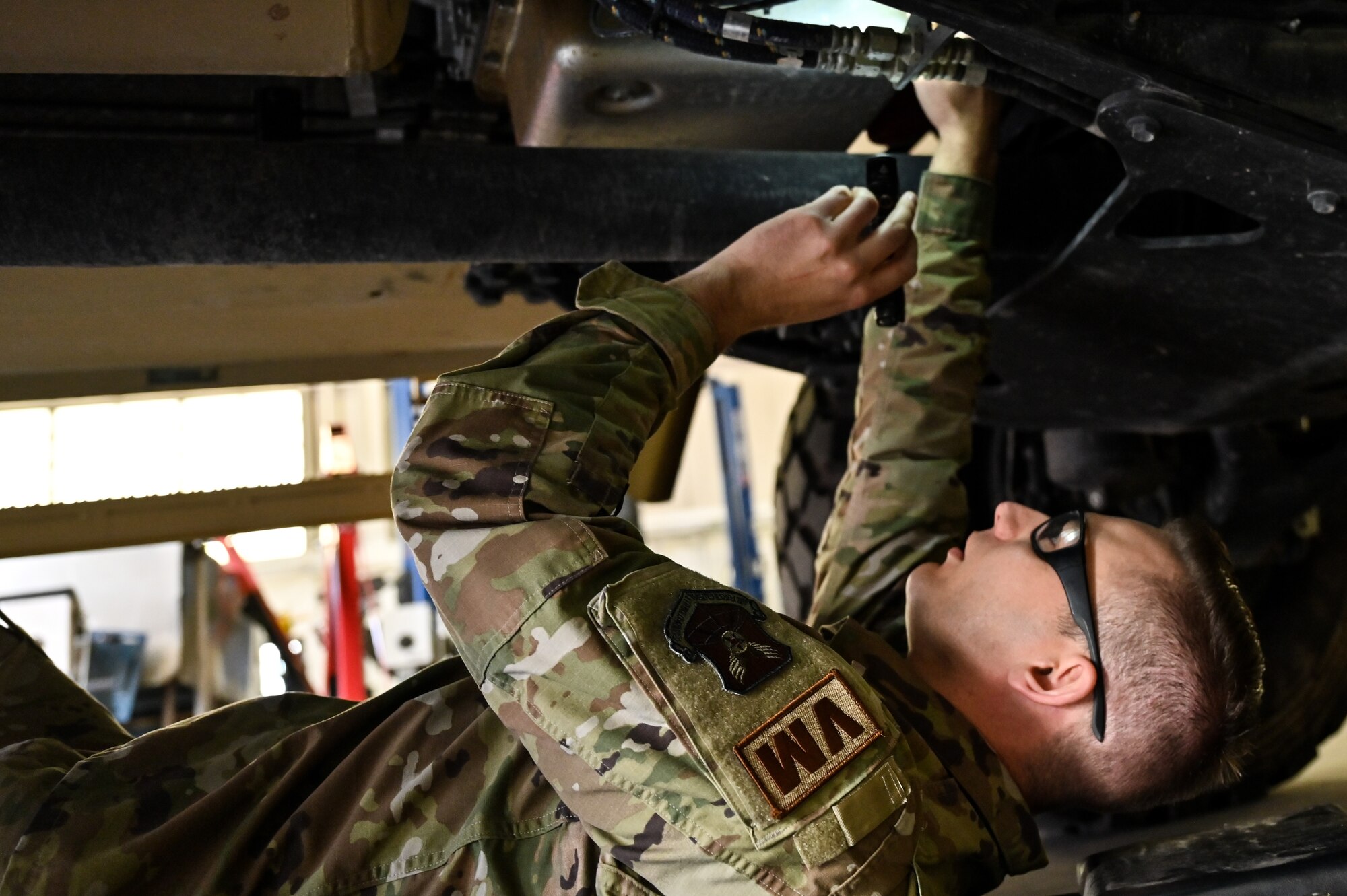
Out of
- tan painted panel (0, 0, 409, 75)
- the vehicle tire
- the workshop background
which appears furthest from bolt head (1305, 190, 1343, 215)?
tan painted panel (0, 0, 409, 75)

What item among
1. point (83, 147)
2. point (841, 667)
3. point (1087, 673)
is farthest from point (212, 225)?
point (1087, 673)


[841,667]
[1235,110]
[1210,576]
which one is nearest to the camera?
[841,667]

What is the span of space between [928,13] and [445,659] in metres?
0.77

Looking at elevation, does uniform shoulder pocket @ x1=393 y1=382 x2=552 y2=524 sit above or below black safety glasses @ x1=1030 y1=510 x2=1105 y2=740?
above

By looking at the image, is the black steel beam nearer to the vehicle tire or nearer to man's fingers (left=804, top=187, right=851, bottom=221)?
man's fingers (left=804, top=187, right=851, bottom=221)

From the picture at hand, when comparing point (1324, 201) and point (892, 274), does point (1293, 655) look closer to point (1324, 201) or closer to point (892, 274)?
point (1324, 201)

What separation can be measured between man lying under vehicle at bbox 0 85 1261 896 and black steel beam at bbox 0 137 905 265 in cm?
17

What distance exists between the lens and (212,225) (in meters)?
1.20

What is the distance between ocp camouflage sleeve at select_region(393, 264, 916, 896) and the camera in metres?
0.93

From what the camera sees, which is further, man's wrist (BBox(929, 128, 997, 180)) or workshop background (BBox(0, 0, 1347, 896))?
man's wrist (BBox(929, 128, 997, 180))

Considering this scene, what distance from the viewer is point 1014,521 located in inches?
52.6

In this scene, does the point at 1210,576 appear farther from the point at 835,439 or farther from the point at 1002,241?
the point at 835,439

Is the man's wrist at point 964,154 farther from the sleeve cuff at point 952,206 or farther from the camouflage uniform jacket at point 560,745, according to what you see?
the camouflage uniform jacket at point 560,745

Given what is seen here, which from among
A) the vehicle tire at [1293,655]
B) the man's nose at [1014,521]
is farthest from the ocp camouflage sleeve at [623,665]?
the vehicle tire at [1293,655]
